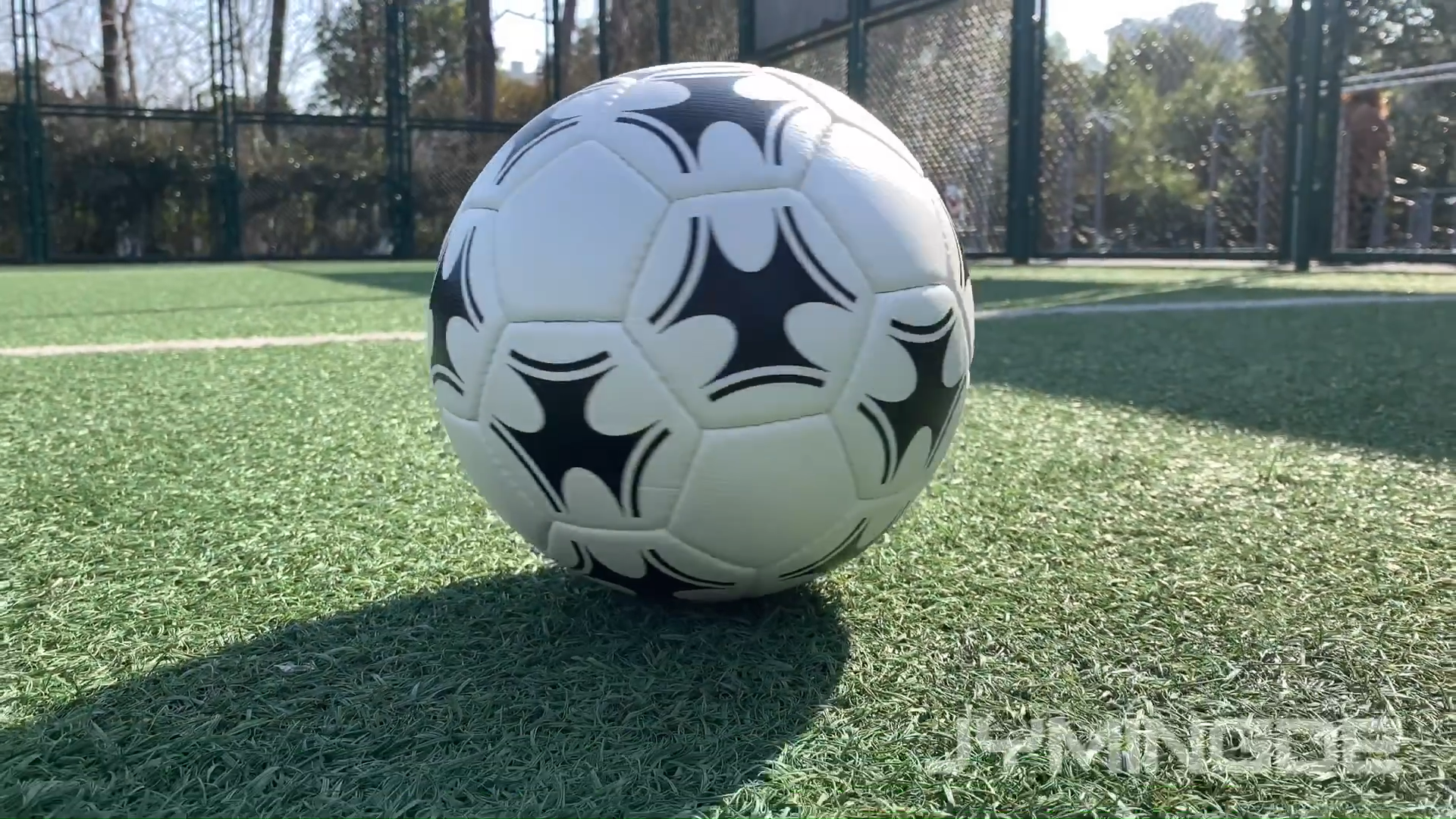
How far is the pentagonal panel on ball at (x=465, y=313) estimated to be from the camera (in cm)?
158

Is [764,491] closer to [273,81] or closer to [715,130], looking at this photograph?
[715,130]

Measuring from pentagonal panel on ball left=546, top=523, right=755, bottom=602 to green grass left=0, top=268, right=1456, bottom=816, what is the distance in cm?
7

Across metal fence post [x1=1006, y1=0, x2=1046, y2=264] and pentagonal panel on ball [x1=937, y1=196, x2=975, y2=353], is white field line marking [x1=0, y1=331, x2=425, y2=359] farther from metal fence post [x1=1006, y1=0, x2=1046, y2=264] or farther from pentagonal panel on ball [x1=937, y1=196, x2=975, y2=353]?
metal fence post [x1=1006, y1=0, x2=1046, y2=264]

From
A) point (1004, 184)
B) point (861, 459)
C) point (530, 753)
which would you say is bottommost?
point (530, 753)

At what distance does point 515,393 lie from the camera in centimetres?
156

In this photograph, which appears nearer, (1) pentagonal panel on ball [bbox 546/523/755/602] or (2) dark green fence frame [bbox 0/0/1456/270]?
(1) pentagonal panel on ball [bbox 546/523/755/602]

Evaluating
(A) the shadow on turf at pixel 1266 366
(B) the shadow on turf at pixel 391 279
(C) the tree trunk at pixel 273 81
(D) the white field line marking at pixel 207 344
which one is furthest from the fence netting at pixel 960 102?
(C) the tree trunk at pixel 273 81

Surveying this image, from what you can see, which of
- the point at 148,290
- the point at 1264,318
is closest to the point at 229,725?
the point at 1264,318

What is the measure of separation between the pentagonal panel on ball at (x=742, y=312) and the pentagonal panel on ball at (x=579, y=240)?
0.03 meters

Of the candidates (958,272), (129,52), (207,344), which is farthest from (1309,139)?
(129,52)

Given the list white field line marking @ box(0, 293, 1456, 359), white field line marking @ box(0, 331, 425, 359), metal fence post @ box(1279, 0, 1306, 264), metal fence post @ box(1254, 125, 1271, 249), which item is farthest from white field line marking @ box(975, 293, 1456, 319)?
metal fence post @ box(1254, 125, 1271, 249)

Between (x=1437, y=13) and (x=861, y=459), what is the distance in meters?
11.4

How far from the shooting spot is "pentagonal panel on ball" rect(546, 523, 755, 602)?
1.59 metres

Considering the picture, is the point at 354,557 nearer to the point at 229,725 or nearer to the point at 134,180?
the point at 229,725
